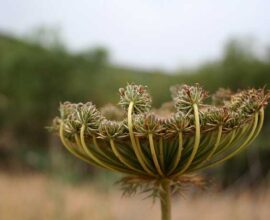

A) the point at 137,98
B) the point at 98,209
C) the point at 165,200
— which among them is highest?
the point at 137,98

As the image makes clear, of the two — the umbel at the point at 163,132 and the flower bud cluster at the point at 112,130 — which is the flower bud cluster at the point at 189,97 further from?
the flower bud cluster at the point at 112,130

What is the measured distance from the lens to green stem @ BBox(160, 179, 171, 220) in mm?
1396

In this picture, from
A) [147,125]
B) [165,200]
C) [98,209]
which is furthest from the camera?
[98,209]

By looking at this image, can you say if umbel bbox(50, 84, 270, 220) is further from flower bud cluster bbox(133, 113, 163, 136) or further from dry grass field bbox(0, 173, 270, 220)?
Result: dry grass field bbox(0, 173, 270, 220)

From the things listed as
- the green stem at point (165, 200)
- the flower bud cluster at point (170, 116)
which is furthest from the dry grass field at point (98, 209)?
the flower bud cluster at point (170, 116)

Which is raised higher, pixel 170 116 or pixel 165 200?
pixel 170 116

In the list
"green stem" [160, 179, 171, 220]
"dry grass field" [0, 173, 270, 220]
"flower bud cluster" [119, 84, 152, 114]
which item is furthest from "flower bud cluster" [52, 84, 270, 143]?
"dry grass field" [0, 173, 270, 220]

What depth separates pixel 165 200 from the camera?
144 centimetres

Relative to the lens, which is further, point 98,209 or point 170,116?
point 98,209

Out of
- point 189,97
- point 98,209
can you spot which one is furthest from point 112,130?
point 98,209

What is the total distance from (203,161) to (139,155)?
0.17 meters

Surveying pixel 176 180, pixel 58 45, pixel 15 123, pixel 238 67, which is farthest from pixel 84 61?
pixel 176 180

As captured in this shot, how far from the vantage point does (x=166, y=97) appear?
2666 cm

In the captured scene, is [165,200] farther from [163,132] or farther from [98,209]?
[98,209]
